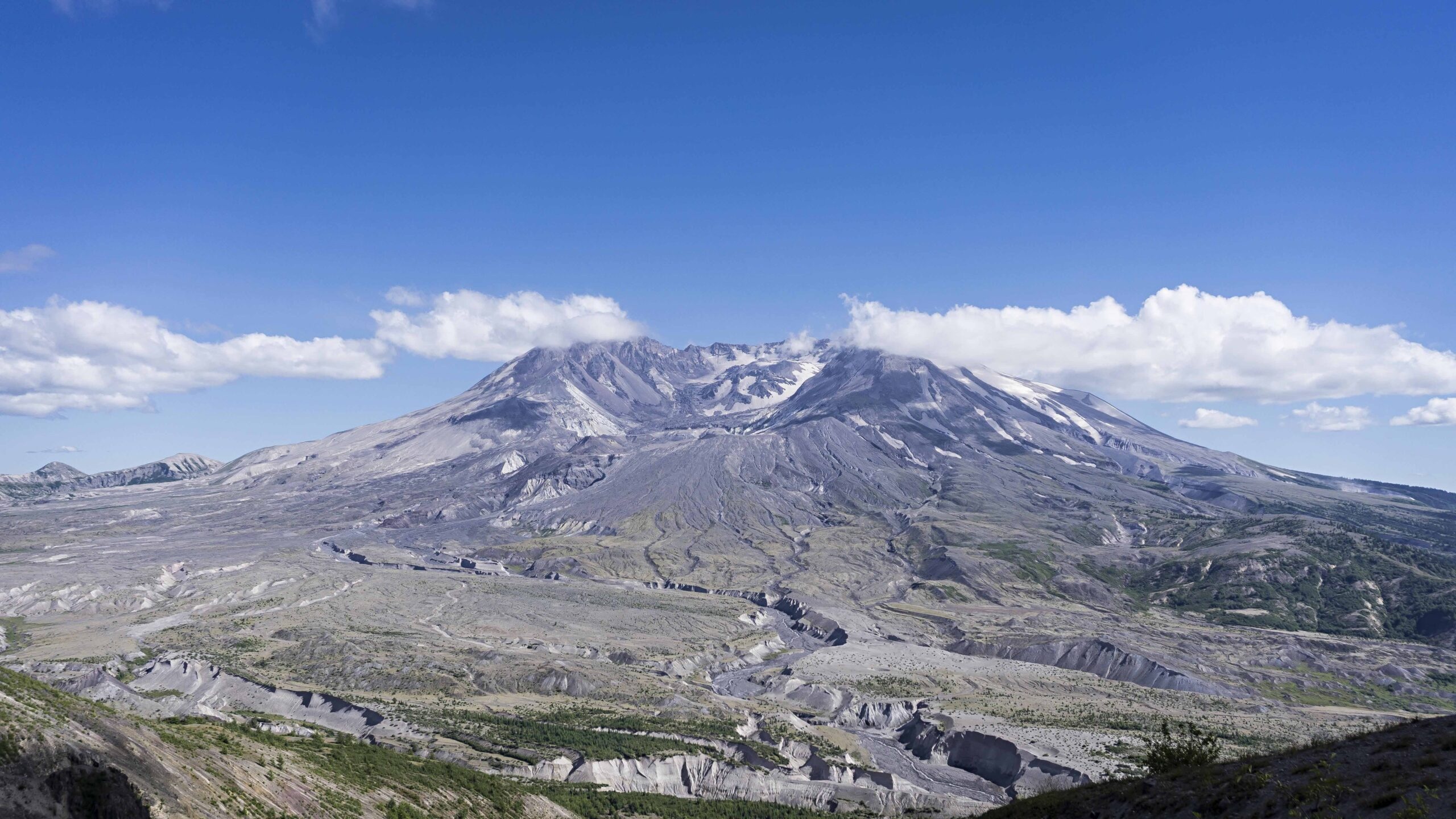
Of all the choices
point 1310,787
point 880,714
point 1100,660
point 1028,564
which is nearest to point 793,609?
point 1100,660

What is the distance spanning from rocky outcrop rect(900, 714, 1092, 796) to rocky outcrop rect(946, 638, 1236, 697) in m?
45.1

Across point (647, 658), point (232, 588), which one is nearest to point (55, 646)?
point (232, 588)

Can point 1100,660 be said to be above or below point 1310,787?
below

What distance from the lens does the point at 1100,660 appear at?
120m

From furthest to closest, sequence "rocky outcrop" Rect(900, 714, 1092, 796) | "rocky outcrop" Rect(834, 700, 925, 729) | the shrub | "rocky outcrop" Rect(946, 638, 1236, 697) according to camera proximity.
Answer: "rocky outcrop" Rect(946, 638, 1236, 697) < "rocky outcrop" Rect(834, 700, 925, 729) < "rocky outcrop" Rect(900, 714, 1092, 796) < the shrub

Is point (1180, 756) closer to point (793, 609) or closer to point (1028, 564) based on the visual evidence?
point (793, 609)

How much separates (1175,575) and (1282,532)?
38683 millimetres

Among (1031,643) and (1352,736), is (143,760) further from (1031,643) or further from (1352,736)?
(1031,643)

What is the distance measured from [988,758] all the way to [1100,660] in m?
56.5

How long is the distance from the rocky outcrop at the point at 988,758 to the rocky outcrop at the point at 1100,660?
45075 millimetres

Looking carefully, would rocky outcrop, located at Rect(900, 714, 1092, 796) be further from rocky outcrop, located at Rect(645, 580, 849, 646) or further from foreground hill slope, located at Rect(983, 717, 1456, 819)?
rocky outcrop, located at Rect(645, 580, 849, 646)

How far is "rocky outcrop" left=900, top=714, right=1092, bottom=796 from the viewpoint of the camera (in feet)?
213

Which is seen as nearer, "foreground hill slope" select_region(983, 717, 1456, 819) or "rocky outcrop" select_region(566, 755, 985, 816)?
"foreground hill slope" select_region(983, 717, 1456, 819)

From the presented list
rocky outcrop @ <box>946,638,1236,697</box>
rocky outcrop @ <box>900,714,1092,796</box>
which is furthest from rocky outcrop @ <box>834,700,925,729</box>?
rocky outcrop @ <box>946,638,1236,697</box>
